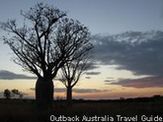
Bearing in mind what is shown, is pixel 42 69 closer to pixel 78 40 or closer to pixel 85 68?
pixel 78 40

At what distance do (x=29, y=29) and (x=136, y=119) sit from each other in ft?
41.2

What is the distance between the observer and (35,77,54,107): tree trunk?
2406 cm

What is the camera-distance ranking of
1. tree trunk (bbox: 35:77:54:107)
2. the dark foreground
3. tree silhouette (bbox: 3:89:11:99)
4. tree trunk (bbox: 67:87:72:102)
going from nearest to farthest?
the dark foreground < tree trunk (bbox: 35:77:54:107) < tree trunk (bbox: 67:87:72:102) < tree silhouette (bbox: 3:89:11:99)

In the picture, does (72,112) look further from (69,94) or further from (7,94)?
A: (7,94)

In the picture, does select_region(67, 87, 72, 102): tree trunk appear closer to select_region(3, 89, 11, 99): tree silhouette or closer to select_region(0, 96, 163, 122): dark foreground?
select_region(0, 96, 163, 122): dark foreground

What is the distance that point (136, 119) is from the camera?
1561cm

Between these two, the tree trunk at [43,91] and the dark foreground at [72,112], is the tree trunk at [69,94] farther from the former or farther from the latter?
the tree trunk at [43,91]

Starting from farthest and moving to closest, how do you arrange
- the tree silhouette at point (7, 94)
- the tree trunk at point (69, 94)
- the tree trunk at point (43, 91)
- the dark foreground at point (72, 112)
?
the tree silhouette at point (7, 94), the tree trunk at point (69, 94), the tree trunk at point (43, 91), the dark foreground at point (72, 112)

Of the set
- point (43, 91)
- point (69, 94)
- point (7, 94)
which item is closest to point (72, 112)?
point (43, 91)

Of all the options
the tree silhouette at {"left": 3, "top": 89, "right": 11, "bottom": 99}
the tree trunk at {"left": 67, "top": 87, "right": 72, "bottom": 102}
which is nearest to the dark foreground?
the tree trunk at {"left": 67, "top": 87, "right": 72, "bottom": 102}

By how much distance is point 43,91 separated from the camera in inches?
947

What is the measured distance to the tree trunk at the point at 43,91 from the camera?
78.9 feet

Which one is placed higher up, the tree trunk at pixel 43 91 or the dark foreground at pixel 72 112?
the tree trunk at pixel 43 91

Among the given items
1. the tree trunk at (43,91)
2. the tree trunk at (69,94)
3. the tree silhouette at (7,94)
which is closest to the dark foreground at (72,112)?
the tree trunk at (43,91)
